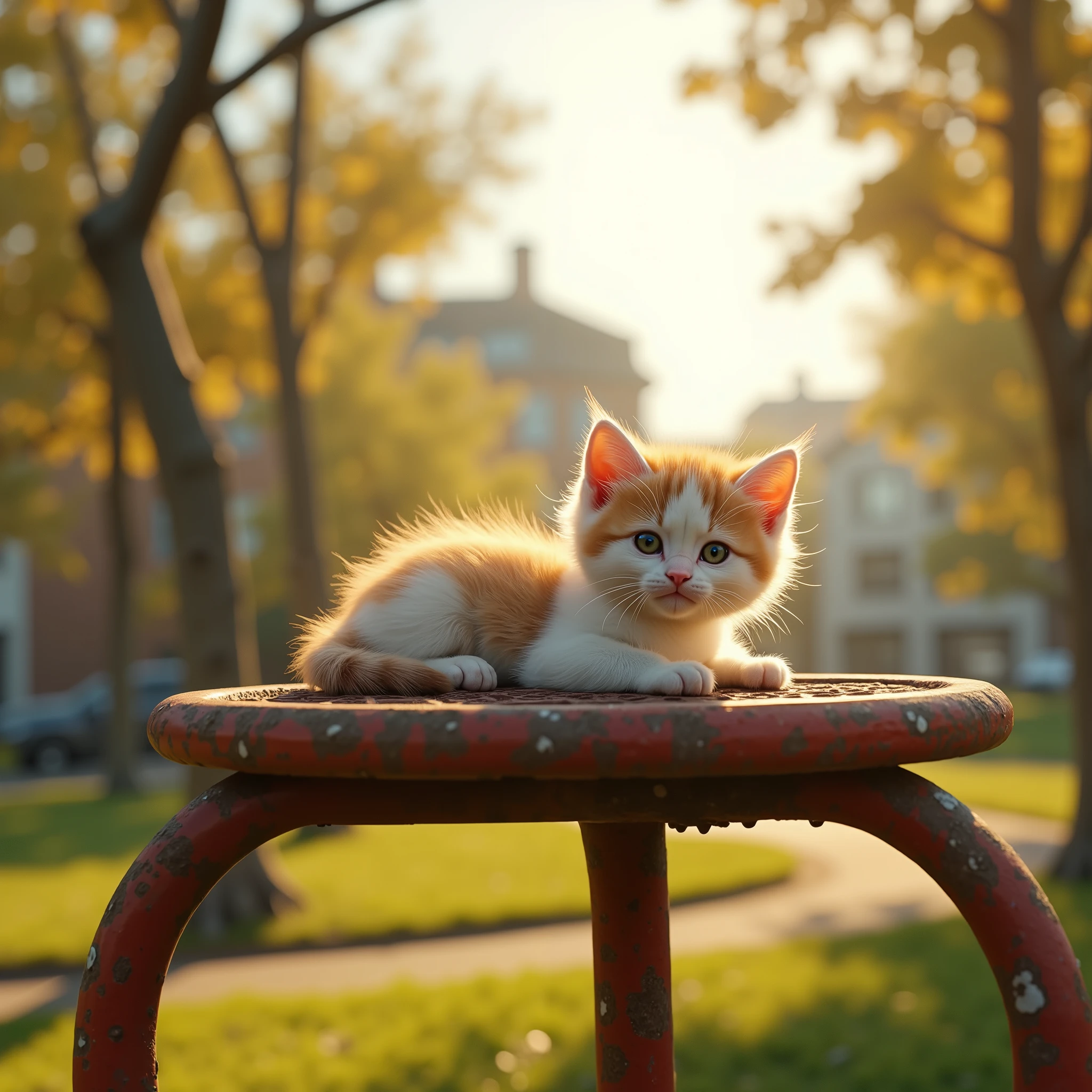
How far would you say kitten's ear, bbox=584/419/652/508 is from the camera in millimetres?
1899

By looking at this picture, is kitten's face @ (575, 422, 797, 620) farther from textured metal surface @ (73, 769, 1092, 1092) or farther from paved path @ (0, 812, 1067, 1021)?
paved path @ (0, 812, 1067, 1021)

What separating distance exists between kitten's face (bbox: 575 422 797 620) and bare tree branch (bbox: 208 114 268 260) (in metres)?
6.59

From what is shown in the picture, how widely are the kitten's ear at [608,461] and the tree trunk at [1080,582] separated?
529cm

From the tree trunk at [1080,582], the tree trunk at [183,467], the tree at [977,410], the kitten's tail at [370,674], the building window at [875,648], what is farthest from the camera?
the building window at [875,648]

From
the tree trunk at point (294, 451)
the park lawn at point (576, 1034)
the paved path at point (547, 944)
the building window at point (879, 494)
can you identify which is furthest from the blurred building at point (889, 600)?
the park lawn at point (576, 1034)

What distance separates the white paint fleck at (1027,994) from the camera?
126 cm

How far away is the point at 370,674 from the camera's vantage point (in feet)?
5.80

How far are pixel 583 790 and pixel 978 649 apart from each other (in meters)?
39.4

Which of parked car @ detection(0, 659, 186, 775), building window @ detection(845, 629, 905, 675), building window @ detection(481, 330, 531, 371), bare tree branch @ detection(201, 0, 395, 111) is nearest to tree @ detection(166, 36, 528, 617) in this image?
bare tree branch @ detection(201, 0, 395, 111)

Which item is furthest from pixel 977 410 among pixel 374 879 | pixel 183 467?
pixel 183 467

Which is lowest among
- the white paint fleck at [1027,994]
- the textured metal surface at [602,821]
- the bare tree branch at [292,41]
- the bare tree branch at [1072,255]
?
the white paint fleck at [1027,994]

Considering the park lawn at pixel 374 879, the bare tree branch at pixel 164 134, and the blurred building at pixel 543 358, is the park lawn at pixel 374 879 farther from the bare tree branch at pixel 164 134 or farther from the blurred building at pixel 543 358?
the blurred building at pixel 543 358

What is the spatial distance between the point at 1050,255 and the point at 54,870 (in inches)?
373

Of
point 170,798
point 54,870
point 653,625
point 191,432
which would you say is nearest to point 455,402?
point 170,798
